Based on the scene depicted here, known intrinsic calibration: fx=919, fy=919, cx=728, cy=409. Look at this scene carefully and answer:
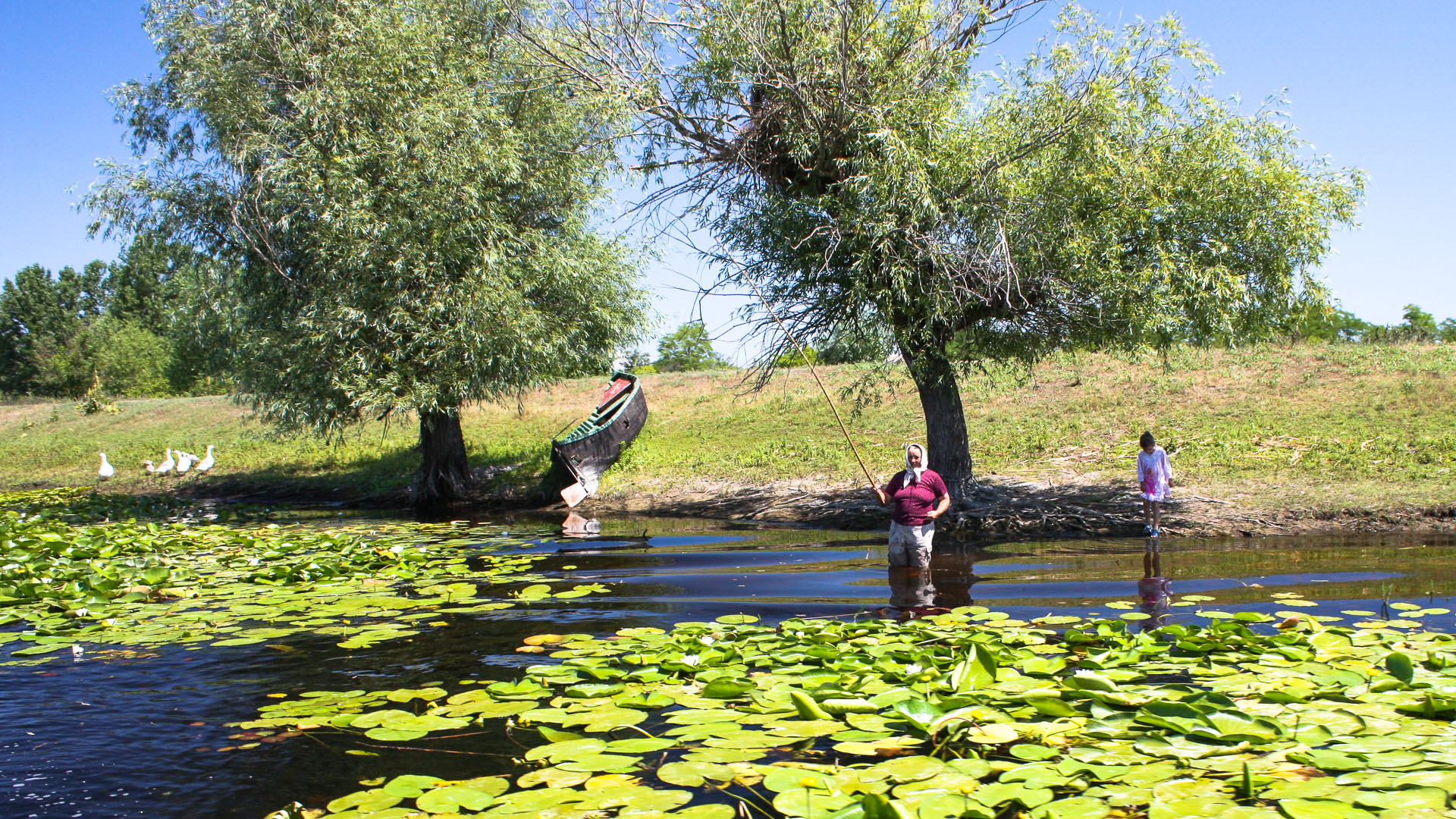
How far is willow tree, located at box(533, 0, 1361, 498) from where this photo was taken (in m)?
12.7

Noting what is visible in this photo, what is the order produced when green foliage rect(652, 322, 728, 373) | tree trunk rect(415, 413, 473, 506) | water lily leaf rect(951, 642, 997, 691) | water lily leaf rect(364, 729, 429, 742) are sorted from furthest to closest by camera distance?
green foliage rect(652, 322, 728, 373), tree trunk rect(415, 413, 473, 506), water lily leaf rect(951, 642, 997, 691), water lily leaf rect(364, 729, 429, 742)

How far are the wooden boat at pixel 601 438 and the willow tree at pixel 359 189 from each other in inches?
79.1

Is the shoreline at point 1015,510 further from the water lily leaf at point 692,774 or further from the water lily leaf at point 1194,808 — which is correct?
the water lily leaf at point 1194,808

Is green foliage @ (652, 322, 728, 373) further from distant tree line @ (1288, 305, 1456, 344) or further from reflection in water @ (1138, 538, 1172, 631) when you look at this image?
reflection in water @ (1138, 538, 1172, 631)

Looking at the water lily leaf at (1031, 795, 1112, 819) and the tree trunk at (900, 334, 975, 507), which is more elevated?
the tree trunk at (900, 334, 975, 507)

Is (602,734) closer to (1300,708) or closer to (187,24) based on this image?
(1300,708)

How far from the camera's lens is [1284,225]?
1264cm

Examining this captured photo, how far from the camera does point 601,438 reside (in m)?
21.0

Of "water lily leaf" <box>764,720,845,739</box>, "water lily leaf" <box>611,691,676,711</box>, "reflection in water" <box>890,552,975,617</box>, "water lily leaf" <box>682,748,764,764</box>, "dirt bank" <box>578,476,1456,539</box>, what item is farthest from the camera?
"dirt bank" <box>578,476,1456,539</box>

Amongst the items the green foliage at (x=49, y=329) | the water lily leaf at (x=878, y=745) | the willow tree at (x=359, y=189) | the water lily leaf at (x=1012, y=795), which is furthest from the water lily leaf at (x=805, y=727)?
the green foliage at (x=49, y=329)

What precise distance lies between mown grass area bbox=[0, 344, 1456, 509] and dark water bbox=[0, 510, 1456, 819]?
371 cm

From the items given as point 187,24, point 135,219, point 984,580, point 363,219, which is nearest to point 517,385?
point 363,219

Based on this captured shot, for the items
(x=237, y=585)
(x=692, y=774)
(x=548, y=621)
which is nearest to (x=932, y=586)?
(x=548, y=621)

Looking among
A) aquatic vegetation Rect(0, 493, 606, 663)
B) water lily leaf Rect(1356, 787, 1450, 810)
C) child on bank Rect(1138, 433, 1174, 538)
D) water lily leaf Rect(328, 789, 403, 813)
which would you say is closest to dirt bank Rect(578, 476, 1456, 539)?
child on bank Rect(1138, 433, 1174, 538)
